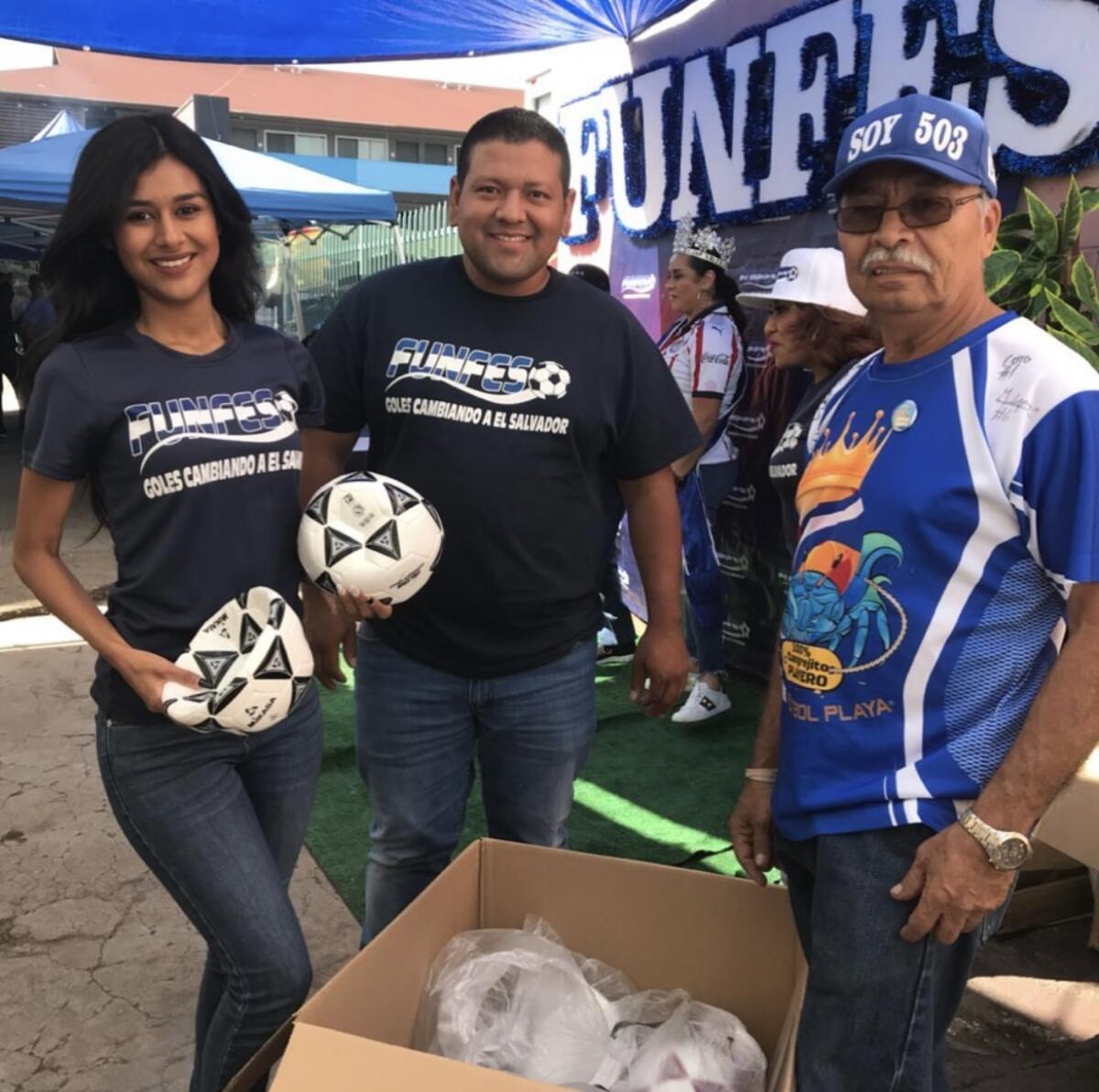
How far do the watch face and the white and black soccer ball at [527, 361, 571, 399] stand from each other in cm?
110

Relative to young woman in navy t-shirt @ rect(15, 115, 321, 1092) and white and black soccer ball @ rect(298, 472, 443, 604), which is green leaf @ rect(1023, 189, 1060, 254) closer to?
white and black soccer ball @ rect(298, 472, 443, 604)

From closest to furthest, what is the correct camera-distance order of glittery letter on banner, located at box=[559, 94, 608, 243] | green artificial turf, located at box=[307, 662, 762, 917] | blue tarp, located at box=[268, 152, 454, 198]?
green artificial turf, located at box=[307, 662, 762, 917] < glittery letter on banner, located at box=[559, 94, 608, 243] < blue tarp, located at box=[268, 152, 454, 198]

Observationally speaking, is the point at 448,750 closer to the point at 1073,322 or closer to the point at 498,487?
the point at 498,487

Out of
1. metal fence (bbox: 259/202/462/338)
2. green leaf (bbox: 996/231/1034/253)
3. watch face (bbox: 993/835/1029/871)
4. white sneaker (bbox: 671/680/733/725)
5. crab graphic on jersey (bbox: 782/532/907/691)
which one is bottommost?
white sneaker (bbox: 671/680/733/725)

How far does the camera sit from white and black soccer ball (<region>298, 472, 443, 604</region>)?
172 cm

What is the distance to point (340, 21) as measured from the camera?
498 centimetres

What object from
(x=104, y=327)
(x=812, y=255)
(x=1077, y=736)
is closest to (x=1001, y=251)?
(x=812, y=255)

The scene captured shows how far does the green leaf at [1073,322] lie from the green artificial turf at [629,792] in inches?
74.8

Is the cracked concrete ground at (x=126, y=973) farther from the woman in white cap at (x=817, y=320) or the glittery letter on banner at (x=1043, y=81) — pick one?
the glittery letter on banner at (x=1043, y=81)

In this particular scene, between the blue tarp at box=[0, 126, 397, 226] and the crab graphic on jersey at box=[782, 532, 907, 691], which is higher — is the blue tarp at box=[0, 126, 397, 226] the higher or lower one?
the higher one

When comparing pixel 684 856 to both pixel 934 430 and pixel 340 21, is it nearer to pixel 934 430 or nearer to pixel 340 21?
pixel 934 430

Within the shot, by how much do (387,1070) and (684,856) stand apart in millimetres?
2424

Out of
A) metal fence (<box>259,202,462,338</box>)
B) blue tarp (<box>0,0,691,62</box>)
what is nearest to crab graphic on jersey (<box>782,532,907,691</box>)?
blue tarp (<box>0,0,691,62</box>)

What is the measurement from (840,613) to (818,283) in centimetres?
167
